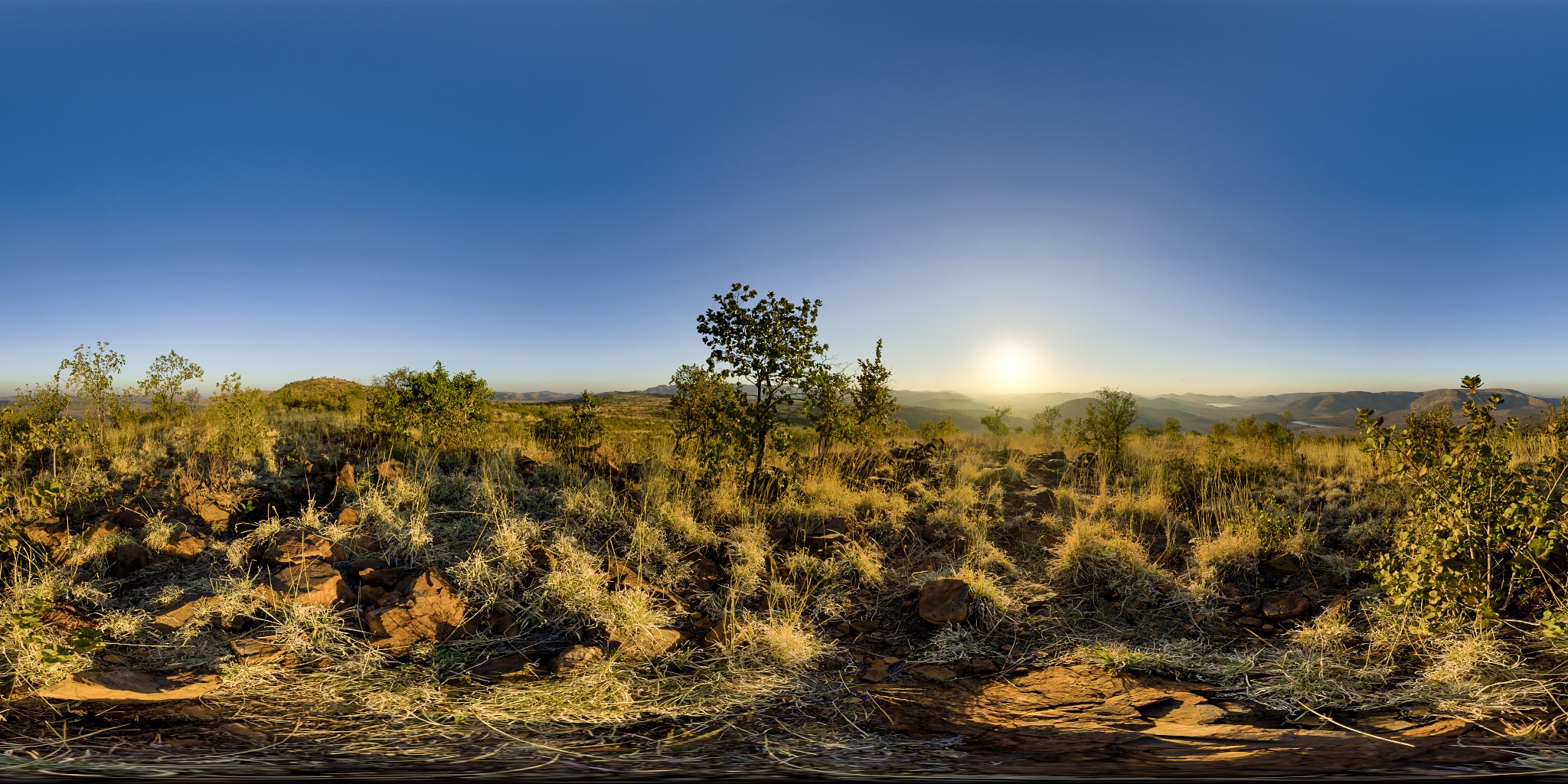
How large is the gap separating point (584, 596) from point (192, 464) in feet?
22.2

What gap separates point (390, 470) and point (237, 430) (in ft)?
10.4

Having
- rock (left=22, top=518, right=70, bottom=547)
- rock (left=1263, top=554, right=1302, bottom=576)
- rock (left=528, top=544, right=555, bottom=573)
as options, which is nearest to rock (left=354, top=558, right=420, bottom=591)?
rock (left=528, top=544, right=555, bottom=573)

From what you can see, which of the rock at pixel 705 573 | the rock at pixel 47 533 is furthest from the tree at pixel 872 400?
the rock at pixel 47 533

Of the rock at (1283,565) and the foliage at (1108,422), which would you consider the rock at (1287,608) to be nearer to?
the rock at (1283,565)

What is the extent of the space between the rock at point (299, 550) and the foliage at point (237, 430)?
3.15 meters

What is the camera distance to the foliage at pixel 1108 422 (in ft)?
45.0

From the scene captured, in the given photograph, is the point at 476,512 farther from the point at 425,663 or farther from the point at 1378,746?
the point at 1378,746

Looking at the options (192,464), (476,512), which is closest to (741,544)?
(476,512)

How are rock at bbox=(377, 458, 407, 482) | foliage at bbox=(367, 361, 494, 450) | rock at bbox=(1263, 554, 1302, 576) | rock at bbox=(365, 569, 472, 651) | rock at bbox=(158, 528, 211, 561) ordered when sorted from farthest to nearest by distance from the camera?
foliage at bbox=(367, 361, 494, 450) → rock at bbox=(377, 458, 407, 482) → rock at bbox=(1263, 554, 1302, 576) → rock at bbox=(158, 528, 211, 561) → rock at bbox=(365, 569, 472, 651)

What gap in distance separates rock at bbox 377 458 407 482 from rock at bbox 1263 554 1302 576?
9248 millimetres

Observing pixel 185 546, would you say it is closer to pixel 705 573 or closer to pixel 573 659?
pixel 573 659

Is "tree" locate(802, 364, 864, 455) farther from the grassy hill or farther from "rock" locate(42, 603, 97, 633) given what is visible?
the grassy hill

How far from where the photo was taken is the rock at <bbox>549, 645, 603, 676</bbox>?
4.29 metres

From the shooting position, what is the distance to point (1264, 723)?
12.0ft
